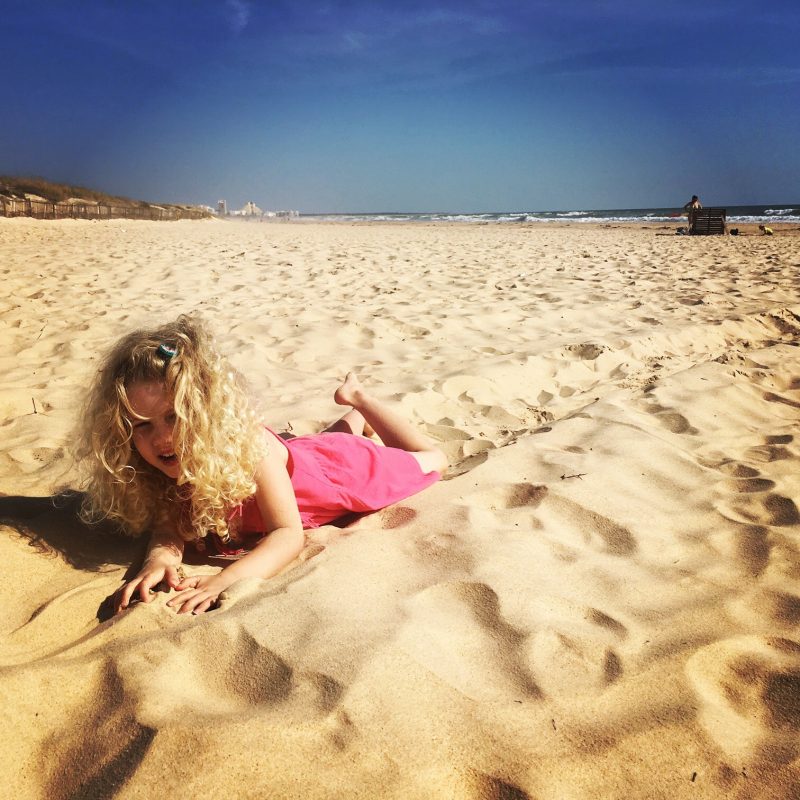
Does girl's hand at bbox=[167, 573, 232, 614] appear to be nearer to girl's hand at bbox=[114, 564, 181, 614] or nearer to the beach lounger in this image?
girl's hand at bbox=[114, 564, 181, 614]

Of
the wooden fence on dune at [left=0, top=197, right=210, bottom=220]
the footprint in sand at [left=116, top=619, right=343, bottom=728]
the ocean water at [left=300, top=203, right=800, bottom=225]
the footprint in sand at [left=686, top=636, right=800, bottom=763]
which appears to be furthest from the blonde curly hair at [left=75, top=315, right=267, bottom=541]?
the ocean water at [left=300, top=203, right=800, bottom=225]

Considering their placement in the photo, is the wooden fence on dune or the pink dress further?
the wooden fence on dune

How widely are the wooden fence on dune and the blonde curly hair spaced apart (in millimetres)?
19538

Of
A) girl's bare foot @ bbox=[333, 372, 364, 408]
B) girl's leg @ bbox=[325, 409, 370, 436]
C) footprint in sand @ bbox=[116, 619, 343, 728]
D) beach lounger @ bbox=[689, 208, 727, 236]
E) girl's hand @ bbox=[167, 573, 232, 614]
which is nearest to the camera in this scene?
footprint in sand @ bbox=[116, 619, 343, 728]

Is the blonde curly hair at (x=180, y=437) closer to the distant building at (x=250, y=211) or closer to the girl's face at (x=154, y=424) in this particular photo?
the girl's face at (x=154, y=424)

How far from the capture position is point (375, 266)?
905 cm

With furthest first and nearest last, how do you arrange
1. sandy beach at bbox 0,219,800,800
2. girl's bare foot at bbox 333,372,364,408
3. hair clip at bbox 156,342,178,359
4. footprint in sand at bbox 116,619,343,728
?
girl's bare foot at bbox 333,372,364,408 → hair clip at bbox 156,342,178,359 → footprint in sand at bbox 116,619,343,728 → sandy beach at bbox 0,219,800,800

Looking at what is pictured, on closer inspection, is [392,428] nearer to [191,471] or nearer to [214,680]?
[191,471]

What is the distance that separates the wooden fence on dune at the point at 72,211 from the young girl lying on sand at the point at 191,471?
1955 centimetres

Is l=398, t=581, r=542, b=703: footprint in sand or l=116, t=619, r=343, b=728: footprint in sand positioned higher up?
l=116, t=619, r=343, b=728: footprint in sand

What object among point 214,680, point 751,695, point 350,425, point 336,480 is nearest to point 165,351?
point 336,480

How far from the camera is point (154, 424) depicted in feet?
6.20

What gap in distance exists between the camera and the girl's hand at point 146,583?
169 cm

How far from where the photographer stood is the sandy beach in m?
1.17
